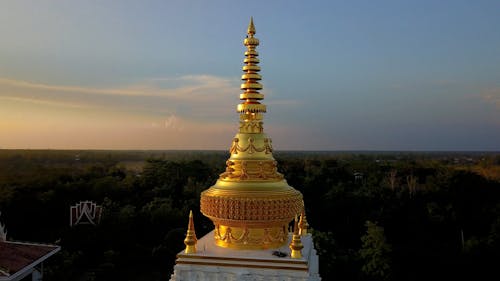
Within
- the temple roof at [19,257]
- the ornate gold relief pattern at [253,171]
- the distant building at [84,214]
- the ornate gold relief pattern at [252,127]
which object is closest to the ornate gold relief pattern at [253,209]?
the ornate gold relief pattern at [253,171]

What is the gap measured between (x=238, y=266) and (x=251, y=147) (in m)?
2.24

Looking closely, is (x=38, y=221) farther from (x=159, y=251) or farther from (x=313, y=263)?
(x=313, y=263)

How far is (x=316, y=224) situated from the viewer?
32.1 metres

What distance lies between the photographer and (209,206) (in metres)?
8.05

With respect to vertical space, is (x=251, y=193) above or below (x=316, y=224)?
above

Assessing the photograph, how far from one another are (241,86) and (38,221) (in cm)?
2545

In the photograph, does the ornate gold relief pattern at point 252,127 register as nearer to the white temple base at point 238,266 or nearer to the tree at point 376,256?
the white temple base at point 238,266

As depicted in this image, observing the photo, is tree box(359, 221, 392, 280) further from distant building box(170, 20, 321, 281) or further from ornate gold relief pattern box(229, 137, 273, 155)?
ornate gold relief pattern box(229, 137, 273, 155)

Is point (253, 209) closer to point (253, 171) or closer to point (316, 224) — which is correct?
point (253, 171)

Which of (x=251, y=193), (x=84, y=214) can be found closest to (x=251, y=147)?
(x=251, y=193)

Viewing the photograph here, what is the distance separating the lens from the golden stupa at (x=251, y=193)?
305 inches

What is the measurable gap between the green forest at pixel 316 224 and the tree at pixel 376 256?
5 centimetres

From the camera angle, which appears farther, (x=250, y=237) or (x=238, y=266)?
(x=250, y=237)

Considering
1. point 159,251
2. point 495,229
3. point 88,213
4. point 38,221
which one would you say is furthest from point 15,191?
point 495,229
